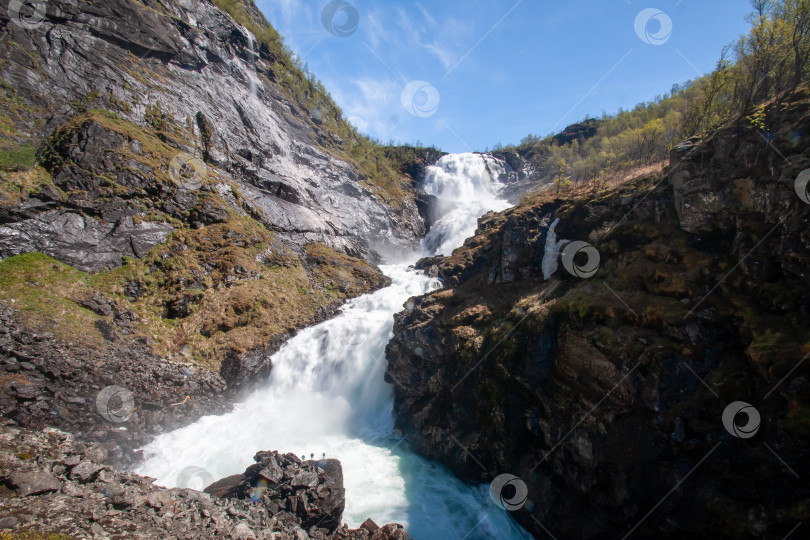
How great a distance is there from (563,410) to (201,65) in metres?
40.5

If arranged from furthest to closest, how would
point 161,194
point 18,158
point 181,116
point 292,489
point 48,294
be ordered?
1. point 181,116
2. point 161,194
3. point 18,158
4. point 48,294
5. point 292,489

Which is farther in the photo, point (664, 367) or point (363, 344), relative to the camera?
point (363, 344)

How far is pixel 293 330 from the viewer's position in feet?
60.8

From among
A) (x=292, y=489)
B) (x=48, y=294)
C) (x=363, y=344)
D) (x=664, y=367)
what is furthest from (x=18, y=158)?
(x=664, y=367)

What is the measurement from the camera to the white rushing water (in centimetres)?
1003

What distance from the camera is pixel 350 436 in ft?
46.0

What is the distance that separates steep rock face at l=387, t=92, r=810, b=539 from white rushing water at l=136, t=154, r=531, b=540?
122 centimetres

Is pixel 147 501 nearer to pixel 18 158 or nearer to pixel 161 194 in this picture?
pixel 161 194

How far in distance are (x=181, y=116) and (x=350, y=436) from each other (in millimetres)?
27892

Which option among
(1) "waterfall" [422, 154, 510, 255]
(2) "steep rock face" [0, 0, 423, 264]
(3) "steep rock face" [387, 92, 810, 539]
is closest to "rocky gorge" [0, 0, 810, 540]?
(3) "steep rock face" [387, 92, 810, 539]

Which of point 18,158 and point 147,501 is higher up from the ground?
point 147,501

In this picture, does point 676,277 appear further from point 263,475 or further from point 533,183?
point 533,183

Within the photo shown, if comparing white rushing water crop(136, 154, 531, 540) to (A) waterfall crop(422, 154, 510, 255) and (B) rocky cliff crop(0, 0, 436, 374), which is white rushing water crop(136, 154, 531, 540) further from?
(A) waterfall crop(422, 154, 510, 255)

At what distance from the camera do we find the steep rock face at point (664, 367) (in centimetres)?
634
